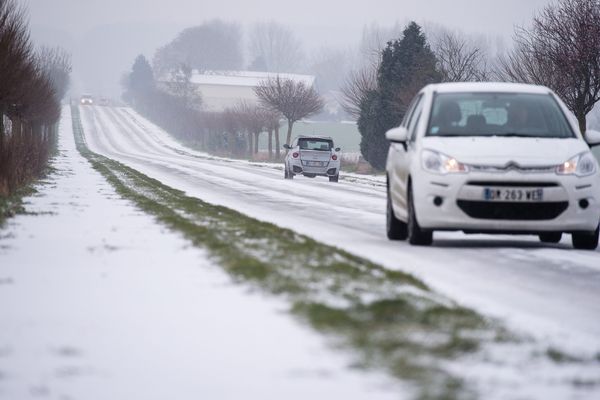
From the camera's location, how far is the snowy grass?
5.64 meters

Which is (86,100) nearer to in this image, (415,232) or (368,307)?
(415,232)

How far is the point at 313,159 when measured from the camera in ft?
143

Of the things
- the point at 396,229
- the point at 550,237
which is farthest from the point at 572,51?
Answer: the point at 396,229

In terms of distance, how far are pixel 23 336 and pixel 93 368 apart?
3.19 ft

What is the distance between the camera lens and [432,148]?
1341cm

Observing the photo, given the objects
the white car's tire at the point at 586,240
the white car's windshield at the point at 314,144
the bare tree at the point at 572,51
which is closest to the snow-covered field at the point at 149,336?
the white car's tire at the point at 586,240

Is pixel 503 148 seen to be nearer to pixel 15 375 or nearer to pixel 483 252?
pixel 483 252

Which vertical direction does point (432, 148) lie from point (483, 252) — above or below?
above

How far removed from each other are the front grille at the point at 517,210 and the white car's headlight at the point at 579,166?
35cm

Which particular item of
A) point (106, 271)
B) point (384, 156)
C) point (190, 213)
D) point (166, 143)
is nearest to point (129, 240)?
point (106, 271)

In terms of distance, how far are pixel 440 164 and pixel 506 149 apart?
2.39 feet

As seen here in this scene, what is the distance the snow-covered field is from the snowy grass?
0.16 meters

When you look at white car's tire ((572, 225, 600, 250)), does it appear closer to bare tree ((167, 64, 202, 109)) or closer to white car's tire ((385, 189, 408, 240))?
white car's tire ((385, 189, 408, 240))

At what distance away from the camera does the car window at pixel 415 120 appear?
47.3 ft
